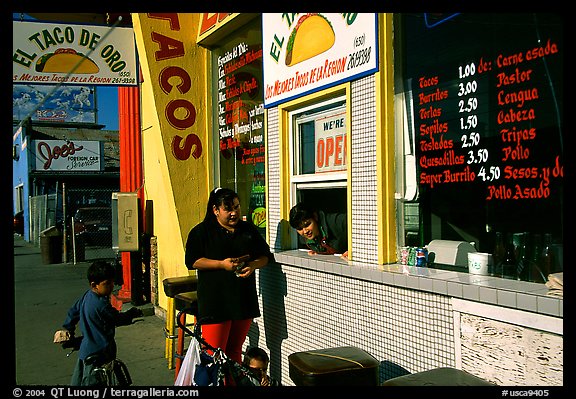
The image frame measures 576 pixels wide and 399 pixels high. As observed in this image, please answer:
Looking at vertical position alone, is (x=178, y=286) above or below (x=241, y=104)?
below

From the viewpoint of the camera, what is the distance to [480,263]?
11.4 feet

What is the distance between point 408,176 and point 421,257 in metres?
0.61

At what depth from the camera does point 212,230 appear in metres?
4.49

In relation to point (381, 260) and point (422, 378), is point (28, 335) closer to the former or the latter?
point (381, 260)

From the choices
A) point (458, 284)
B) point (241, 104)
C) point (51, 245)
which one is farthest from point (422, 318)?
point (51, 245)

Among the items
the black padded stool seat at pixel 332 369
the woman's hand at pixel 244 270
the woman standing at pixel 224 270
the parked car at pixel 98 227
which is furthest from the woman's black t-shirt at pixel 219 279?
the parked car at pixel 98 227

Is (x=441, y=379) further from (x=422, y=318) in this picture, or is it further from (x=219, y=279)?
(x=219, y=279)

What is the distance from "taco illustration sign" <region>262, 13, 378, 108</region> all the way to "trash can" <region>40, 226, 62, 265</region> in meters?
12.4

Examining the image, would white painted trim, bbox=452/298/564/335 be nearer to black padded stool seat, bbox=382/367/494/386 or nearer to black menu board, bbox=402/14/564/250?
black padded stool seat, bbox=382/367/494/386

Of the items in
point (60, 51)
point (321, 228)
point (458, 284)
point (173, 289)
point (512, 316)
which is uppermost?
point (60, 51)

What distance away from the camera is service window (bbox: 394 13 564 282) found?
3.10 metres

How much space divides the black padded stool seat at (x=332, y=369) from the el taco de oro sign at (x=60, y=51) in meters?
5.61

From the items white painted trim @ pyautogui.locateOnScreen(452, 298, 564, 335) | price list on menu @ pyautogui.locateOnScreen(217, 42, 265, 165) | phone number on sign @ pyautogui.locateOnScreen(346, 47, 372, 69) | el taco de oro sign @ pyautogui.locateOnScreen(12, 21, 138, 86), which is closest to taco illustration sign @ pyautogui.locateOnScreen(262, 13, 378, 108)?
phone number on sign @ pyautogui.locateOnScreen(346, 47, 372, 69)

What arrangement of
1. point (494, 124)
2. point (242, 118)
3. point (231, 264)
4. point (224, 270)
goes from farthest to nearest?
point (242, 118), point (224, 270), point (231, 264), point (494, 124)
